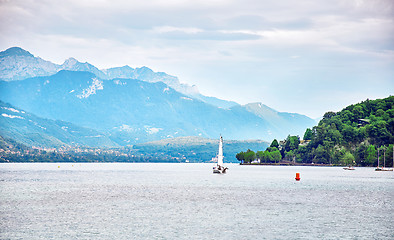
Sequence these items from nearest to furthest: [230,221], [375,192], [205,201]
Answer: [230,221] < [205,201] < [375,192]

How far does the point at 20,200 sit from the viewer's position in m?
127

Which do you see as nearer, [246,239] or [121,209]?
[246,239]

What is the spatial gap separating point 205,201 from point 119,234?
50940 mm

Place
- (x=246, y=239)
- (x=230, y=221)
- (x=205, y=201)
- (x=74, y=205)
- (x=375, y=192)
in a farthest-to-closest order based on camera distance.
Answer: (x=375, y=192) → (x=205, y=201) → (x=74, y=205) → (x=230, y=221) → (x=246, y=239)

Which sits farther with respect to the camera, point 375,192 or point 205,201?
point 375,192

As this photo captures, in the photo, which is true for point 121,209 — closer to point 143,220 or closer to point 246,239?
point 143,220

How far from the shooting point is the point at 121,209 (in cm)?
10762

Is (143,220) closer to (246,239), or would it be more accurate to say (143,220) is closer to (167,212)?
(167,212)

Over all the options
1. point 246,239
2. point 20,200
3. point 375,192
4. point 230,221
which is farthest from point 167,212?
point 375,192

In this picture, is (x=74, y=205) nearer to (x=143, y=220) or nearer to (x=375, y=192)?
(x=143, y=220)

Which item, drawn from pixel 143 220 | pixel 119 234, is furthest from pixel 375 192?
pixel 119 234

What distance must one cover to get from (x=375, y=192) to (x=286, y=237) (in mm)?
90336

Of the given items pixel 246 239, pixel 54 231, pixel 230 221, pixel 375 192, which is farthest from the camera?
pixel 375 192

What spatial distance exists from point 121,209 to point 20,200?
106 feet
